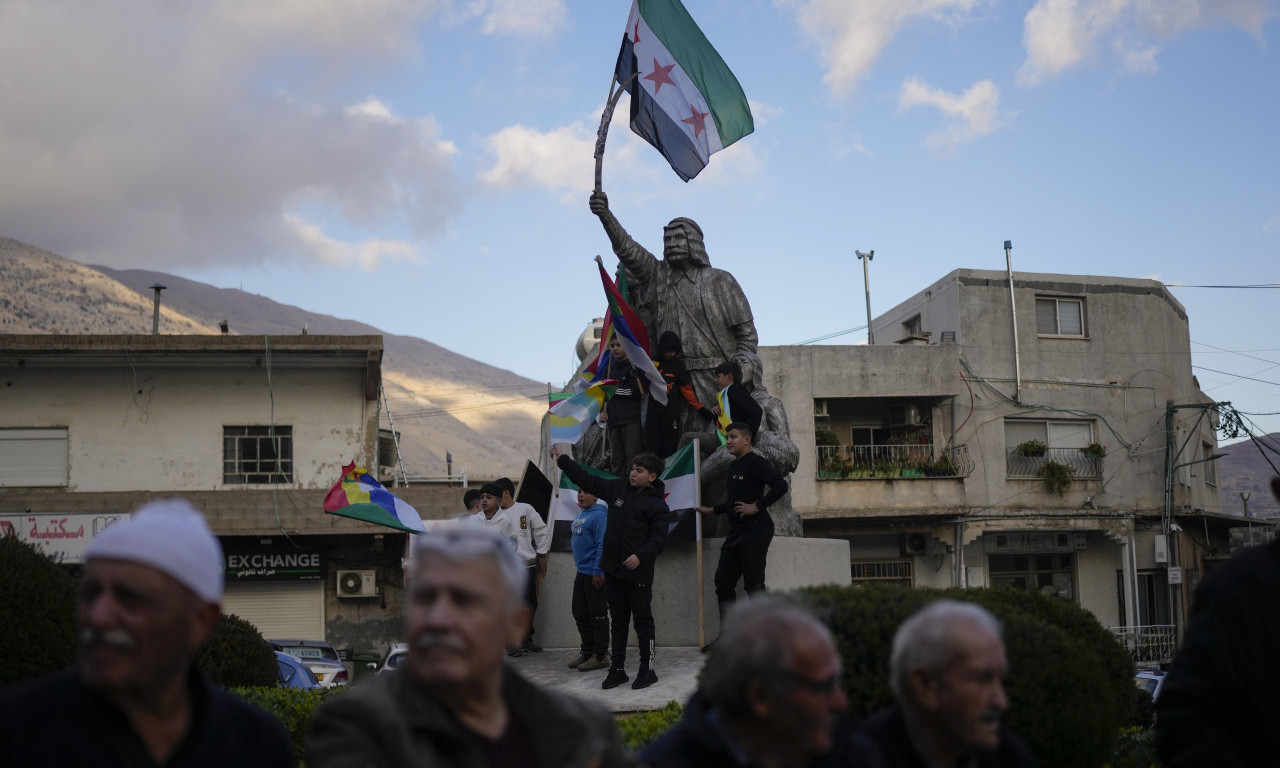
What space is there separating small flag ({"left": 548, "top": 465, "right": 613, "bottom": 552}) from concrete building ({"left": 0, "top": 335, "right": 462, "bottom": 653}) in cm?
1968

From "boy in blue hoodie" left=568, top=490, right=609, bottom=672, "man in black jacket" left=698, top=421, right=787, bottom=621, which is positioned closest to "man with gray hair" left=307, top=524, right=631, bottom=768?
"man in black jacket" left=698, top=421, right=787, bottom=621

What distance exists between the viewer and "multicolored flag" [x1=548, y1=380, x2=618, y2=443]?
11492 millimetres

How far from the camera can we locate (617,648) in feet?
29.2

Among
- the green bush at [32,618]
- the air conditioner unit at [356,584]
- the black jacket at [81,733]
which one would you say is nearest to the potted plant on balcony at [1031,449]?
the air conditioner unit at [356,584]

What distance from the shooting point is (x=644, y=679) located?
8.81 m

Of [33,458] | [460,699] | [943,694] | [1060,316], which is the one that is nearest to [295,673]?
[943,694]

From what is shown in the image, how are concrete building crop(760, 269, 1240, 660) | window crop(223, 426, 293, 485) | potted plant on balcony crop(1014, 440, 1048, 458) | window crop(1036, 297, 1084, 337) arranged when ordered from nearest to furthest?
window crop(223, 426, 293, 485) < concrete building crop(760, 269, 1240, 660) < potted plant on balcony crop(1014, 440, 1048, 458) < window crop(1036, 297, 1084, 337)

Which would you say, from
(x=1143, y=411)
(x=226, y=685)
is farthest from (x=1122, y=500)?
(x=226, y=685)

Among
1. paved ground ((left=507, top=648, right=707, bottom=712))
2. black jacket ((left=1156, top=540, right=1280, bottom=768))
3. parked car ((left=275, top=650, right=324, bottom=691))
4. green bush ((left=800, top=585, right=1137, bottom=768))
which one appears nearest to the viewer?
black jacket ((left=1156, top=540, right=1280, bottom=768))

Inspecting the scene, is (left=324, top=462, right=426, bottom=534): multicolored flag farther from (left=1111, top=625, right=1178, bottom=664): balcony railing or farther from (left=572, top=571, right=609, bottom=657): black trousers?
(left=1111, top=625, right=1178, bottom=664): balcony railing

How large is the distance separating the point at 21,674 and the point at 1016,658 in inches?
187

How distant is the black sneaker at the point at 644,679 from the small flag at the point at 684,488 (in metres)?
1.38

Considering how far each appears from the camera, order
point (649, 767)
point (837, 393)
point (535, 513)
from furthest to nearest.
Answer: point (837, 393), point (535, 513), point (649, 767)

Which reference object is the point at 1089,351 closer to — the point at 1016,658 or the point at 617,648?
the point at 617,648
